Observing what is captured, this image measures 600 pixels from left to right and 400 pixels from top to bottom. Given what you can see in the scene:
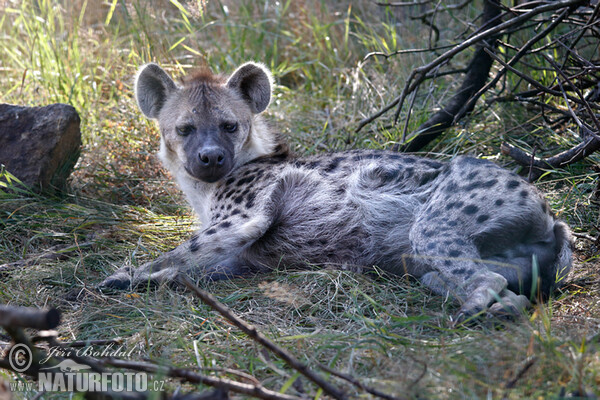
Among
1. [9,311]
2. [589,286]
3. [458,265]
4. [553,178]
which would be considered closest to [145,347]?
[9,311]

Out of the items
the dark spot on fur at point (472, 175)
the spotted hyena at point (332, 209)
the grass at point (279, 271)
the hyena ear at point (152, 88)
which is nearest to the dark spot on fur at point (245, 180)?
the spotted hyena at point (332, 209)

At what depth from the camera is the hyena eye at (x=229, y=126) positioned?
10.7 feet

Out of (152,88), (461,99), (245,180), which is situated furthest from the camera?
(461,99)

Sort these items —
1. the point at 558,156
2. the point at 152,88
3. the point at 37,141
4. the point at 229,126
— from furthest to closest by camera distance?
1. the point at 37,141
2. the point at 152,88
3. the point at 229,126
4. the point at 558,156

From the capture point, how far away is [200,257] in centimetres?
281

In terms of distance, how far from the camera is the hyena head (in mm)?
3158

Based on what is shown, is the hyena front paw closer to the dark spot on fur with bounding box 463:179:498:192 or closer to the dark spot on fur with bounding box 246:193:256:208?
the dark spot on fur with bounding box 246:193:256:208

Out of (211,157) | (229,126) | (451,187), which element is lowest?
(451,187)

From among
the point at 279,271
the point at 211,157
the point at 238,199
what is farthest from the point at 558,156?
the point at 211,157

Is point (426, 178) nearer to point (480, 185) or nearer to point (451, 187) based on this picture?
point (451, 187)

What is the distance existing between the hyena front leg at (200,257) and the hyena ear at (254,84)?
0.94m

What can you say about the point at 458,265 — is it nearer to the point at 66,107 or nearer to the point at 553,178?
the point at 553,178

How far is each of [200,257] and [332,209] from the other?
0.70m

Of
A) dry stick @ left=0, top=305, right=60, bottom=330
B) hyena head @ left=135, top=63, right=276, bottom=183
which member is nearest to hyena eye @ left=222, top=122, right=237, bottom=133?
hyena head @ left=135, top=63, right=276, bottom=183
